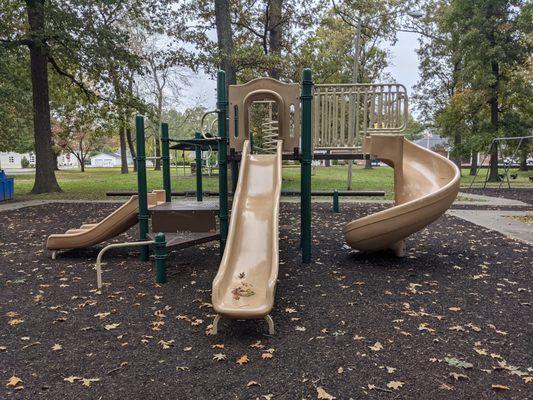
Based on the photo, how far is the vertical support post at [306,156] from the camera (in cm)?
557

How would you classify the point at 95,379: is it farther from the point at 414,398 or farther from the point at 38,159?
the point at 38,159

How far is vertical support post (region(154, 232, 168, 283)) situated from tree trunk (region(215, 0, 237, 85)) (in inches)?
418

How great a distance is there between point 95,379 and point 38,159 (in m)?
15.9

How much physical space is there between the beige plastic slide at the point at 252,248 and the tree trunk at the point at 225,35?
9.69 metres

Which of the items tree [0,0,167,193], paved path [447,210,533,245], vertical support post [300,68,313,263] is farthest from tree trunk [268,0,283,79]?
vertical support post [300,68,313,263]

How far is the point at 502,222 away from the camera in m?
9.36

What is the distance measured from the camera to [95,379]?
287 cm

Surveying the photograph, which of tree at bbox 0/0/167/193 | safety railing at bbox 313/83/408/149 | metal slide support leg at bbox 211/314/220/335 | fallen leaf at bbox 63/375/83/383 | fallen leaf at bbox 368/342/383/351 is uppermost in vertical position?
tree at bbox 0/0/167/193

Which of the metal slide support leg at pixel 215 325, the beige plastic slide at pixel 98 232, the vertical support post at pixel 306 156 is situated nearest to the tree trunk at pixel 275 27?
the vertical support post at pixel 306 156

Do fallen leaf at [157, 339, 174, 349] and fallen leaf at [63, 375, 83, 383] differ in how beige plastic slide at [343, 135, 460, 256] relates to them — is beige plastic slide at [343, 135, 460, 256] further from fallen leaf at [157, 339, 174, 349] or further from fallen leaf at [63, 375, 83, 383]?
fallen leaf at [63, 375, 83, 383]

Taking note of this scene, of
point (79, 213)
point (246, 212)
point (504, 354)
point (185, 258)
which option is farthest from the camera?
point (79, 213)

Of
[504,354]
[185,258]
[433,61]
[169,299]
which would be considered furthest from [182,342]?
[433,61]

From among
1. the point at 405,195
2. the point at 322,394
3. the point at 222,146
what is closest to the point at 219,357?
the point at 322,394

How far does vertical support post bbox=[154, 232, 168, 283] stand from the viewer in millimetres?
4879
